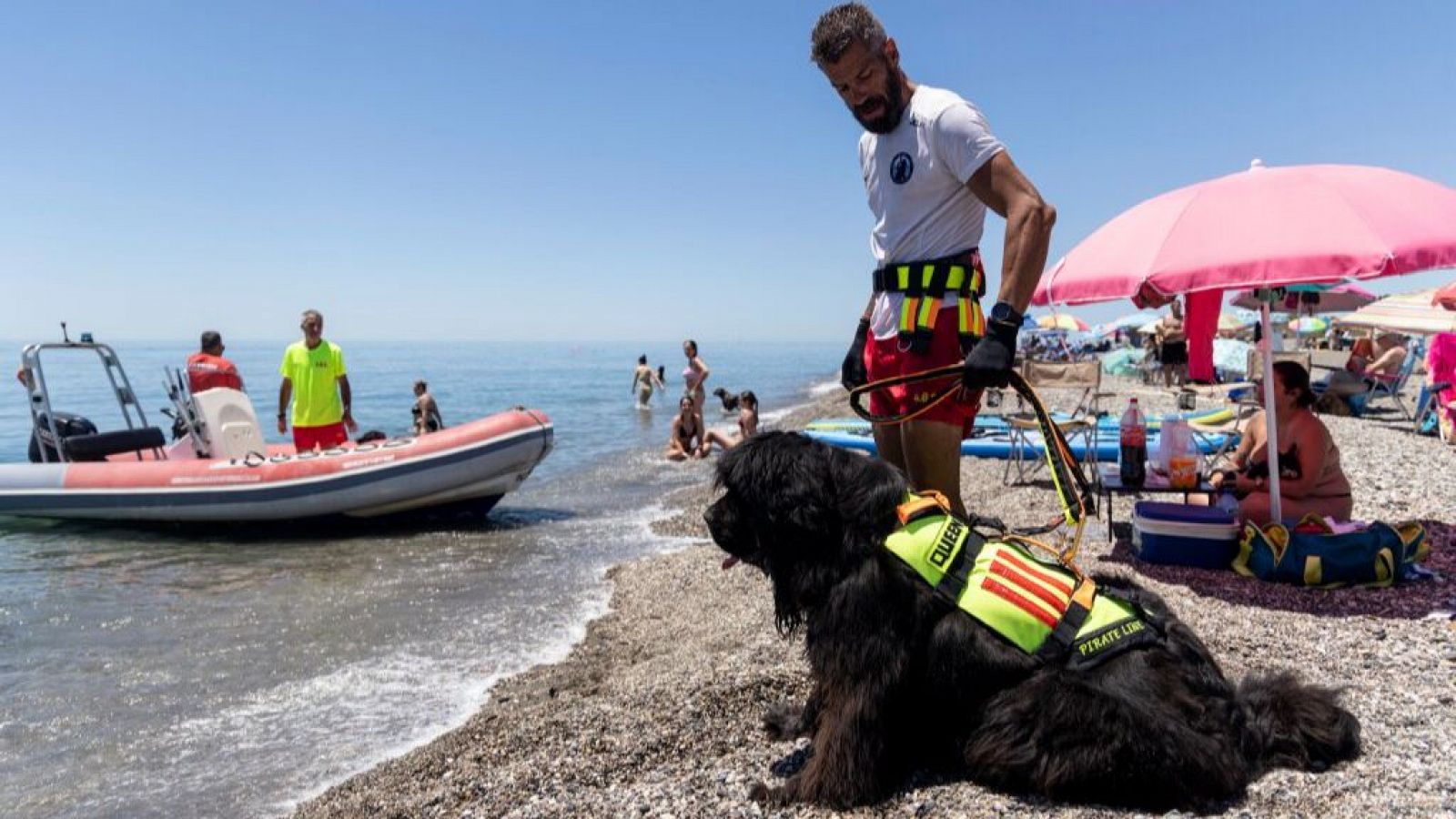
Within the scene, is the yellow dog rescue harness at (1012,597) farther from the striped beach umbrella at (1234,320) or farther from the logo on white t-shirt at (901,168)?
the striped beach umbrella at (1234,320)

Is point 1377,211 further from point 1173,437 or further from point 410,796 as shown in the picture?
point 410,796

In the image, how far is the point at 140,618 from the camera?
6750 mm

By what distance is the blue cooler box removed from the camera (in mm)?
5516

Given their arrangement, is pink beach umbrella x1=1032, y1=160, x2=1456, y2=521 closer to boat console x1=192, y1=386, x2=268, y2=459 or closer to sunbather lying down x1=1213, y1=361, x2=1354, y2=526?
sunbather lying down x1=1213, y1=361, x2=1354, y2=526

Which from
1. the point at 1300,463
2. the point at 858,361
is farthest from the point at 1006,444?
the point at 858,361

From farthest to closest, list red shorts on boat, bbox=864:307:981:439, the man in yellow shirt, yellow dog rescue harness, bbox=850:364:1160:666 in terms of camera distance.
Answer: the man in yellow shirt, red shorts on boat, bbox=864:307:981:439, yellow dog rescue harness, bbox=850:364:1160:666

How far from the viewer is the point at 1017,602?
8.06 feet

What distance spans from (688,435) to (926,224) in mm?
12994

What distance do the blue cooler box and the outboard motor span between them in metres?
11.6

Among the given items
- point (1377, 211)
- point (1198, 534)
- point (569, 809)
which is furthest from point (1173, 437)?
point (569, 809)

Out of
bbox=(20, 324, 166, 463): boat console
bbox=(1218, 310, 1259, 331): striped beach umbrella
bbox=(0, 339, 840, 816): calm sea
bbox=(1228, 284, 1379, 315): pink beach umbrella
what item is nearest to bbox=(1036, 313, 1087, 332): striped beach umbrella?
bbox=(1218, 310, 1259, 331): striped beach umbrella

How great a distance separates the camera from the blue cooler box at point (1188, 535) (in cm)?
552

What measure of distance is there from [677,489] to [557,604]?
5.77 meters

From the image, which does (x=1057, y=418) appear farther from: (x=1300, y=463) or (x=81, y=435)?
(x=81, y=435)
